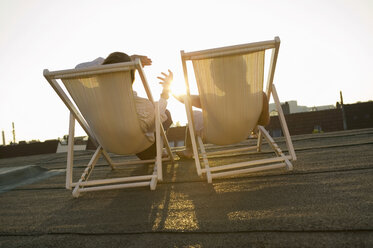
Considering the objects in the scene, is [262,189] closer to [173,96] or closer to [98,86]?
[173,96]

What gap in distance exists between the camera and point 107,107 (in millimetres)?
2227

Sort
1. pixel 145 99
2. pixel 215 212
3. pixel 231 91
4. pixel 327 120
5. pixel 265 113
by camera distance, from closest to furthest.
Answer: pixel 215 212 → pixel 231 91 → pixel 265 113 → pixel 145 99 → pixel 327 120

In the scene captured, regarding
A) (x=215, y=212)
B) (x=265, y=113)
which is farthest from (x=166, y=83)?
(x=215, y=212)

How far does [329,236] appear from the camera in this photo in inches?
42.8

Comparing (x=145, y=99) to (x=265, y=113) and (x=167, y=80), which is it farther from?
(x=265, y=113)

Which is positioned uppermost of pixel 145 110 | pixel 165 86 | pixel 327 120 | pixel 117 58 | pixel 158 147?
pixel 117 58

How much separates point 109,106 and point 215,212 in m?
1.20

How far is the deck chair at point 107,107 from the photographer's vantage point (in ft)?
6.94

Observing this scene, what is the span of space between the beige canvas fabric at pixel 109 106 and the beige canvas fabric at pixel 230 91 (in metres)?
0.56

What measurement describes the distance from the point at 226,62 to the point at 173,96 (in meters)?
0.69

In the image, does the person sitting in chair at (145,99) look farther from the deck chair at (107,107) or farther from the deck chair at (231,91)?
the deck chair at (231,91)

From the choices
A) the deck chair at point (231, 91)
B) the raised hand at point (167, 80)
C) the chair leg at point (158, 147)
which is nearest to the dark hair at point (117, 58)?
the raised hand at point (167, 80)

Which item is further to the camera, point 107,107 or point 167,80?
point 167,80

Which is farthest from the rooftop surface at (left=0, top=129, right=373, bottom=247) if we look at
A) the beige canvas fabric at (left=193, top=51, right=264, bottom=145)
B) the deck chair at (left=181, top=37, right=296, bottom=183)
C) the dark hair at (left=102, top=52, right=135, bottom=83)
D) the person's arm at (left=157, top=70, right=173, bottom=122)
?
the dark hair at (left=102, top=52, right=135, bottom=83)
